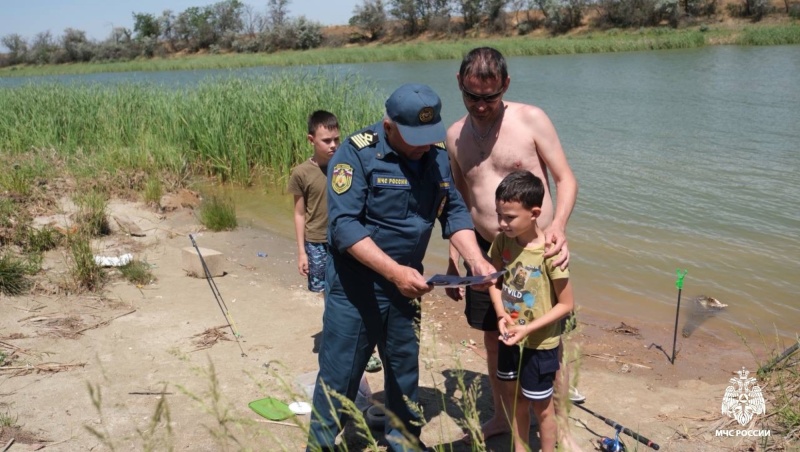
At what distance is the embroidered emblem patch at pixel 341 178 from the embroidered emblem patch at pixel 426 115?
34 centimetres

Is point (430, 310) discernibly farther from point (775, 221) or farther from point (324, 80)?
point (324, 80)

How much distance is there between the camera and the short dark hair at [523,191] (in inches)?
114

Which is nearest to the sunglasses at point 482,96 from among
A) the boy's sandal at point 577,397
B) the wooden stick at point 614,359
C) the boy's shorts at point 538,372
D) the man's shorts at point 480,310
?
the man's shorts at point 480,310

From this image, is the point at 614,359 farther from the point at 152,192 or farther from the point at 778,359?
the point at 152,192

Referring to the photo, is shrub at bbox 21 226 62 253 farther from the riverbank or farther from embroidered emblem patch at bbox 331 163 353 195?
the riverbank

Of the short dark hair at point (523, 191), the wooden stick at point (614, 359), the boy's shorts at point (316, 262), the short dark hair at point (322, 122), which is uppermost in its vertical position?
the short dark hair at point (322, 122)

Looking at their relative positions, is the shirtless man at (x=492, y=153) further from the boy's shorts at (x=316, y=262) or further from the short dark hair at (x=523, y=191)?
the boy's shorts at (x=316, y=262)

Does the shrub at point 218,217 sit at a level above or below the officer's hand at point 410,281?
below

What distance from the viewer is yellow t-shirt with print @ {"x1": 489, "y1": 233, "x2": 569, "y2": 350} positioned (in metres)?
3.00

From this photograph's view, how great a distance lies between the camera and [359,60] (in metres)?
39.7

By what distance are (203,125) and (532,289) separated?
9.63m

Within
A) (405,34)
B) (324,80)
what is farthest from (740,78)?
(405,34)

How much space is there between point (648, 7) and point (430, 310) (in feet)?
162

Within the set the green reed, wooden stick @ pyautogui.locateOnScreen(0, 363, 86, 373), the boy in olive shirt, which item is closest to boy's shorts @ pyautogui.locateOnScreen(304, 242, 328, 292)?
the boy in olive shirt
